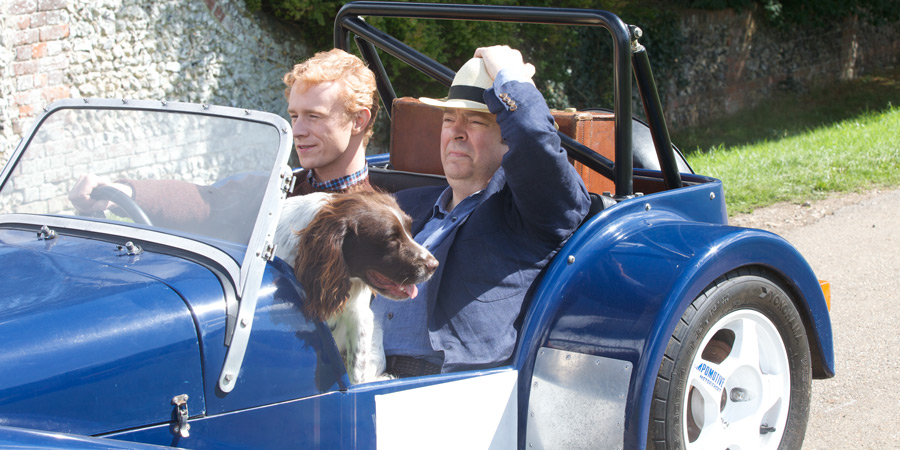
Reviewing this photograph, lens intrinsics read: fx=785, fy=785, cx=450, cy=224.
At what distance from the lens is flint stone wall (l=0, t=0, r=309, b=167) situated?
598 cm

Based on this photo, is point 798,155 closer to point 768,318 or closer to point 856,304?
point 856,304

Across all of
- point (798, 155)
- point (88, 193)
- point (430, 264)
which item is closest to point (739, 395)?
point (430, 264)

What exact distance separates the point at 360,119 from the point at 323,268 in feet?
3.58

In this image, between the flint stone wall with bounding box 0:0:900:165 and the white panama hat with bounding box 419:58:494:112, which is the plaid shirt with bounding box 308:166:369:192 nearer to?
the white panama hat with bounding box 419:58:494:112

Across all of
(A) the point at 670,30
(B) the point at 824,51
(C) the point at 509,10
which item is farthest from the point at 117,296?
(B) the point at 824,51

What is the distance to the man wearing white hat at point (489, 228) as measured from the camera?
7.53 feet

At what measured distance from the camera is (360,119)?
2.87 m

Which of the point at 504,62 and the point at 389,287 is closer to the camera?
the point at 389,287

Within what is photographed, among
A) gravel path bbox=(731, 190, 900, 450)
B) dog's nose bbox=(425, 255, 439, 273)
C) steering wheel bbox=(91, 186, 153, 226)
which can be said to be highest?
steering wheel bbox=(91, 186, 153, 226)

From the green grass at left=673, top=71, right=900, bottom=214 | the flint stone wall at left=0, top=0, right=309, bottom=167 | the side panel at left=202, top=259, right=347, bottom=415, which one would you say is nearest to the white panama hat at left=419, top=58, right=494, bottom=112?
the side panel at left=202, top=259, right=347, bottom=415

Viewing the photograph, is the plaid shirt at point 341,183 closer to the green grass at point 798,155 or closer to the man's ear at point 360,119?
the man's ear at point 360,119

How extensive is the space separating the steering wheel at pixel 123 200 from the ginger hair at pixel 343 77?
2.80ft

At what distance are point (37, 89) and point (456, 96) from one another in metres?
4.82

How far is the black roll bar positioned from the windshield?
106 centimetres
